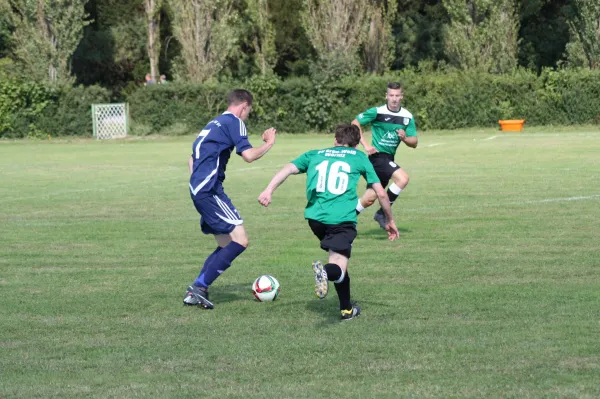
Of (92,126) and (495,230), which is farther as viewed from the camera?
(92,126)

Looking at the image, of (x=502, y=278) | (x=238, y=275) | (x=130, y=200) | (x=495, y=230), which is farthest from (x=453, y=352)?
(x=130, y=200)

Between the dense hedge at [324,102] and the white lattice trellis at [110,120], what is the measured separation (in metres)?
0.47

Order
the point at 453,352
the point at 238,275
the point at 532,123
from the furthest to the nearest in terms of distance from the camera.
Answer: the point at 532,123, the point at 238,275, the point at 453,352

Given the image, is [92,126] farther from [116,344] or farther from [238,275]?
[116,344]

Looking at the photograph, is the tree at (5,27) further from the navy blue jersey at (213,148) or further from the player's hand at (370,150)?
the navy blue jersey at (213,148)

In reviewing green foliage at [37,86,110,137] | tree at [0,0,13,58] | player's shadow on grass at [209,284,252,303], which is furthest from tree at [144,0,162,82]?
player's shadow on grass at [209,284,252,303]

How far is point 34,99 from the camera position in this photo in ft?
147

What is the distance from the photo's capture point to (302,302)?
29.7 ft

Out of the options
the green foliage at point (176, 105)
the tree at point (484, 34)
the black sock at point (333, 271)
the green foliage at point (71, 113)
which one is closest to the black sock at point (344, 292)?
the black sock at point (333, 271)

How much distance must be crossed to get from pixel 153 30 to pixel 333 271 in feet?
171

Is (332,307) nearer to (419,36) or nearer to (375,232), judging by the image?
(375,232)

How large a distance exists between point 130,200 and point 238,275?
8.20 m

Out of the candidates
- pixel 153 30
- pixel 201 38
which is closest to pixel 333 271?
pixel 201 38

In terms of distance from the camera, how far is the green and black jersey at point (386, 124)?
13836 mm
